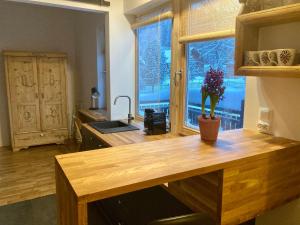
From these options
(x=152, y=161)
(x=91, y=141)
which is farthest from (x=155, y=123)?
(x=152, y=161)

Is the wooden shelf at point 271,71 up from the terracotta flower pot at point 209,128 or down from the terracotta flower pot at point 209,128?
up

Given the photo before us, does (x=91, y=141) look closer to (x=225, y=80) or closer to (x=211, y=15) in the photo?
(x=225, y=80)

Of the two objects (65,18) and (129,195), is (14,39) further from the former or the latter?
(129,195)

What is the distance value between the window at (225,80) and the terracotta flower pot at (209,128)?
23.5 inches

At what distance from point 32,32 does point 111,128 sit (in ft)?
10.2

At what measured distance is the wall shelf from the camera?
1254 millimetres

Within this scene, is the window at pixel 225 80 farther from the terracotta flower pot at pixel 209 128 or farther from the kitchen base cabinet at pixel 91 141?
the kitchen base cabinet at pixel 91 141

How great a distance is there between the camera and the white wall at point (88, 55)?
14.3 feet

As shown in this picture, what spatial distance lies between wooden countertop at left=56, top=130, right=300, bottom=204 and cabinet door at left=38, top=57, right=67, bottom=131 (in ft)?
12.9

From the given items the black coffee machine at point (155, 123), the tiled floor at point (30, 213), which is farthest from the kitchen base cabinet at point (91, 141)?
the tiled floor at point (30, 213)

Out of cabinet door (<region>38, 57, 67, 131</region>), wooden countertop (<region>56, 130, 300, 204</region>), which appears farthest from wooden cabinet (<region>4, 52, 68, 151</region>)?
wooden countertop (<region>56, 130, 300, 204</region>)

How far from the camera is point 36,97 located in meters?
4.76

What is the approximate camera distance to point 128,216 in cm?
163

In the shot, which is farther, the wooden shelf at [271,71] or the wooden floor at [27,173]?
the wooden floor at [27,173]
